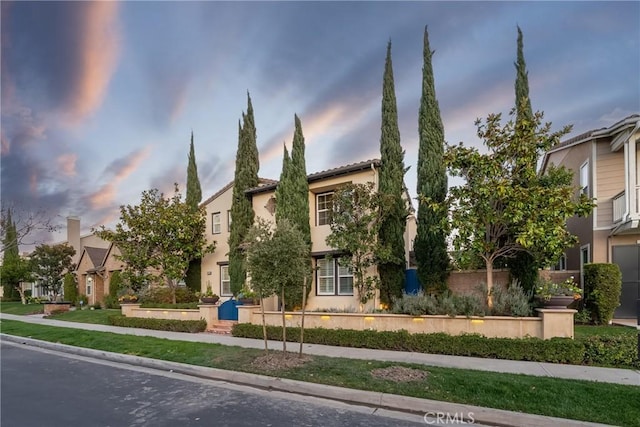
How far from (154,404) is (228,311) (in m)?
9.75

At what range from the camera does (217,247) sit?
22125 mm

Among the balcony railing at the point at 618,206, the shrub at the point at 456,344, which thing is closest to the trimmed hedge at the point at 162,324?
the shrub at the point at 456,344

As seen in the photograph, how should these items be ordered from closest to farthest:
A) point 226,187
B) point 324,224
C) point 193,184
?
point 324,224 → point 226,187 → point 193,184

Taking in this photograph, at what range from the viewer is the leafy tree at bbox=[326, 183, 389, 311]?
14.2 m

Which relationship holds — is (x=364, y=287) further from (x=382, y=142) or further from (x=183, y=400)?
(x=183, y=400)

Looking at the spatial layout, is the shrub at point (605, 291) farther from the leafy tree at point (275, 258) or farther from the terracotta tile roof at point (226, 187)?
the terracotta tile roof at point (226, 187)

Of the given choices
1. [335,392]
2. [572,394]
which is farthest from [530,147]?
[335,392]

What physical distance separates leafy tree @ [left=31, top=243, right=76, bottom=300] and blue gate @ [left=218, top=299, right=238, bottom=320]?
23.1 meters

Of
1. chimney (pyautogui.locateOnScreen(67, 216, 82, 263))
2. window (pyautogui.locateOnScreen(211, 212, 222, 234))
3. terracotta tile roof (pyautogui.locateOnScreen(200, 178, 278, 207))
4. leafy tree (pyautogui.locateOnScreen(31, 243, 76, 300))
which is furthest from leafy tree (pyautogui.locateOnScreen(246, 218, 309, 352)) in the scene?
chimney (pyautogui.locateOnScreen(67, 216, 82, 263))

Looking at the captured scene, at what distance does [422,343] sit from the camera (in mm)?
10352

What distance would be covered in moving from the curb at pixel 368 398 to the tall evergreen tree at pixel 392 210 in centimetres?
758

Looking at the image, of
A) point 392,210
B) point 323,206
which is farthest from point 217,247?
point 392,210

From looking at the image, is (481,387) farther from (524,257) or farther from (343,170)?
(343,170)

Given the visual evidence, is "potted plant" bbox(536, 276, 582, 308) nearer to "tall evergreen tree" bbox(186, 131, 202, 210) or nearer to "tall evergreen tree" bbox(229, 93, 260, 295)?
"tall evergreen tree" bbox(229, 93, 260, 295)
